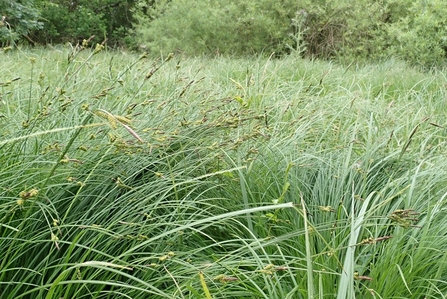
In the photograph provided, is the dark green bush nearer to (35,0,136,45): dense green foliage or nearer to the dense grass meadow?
(35,0,136,45): dense green foliage

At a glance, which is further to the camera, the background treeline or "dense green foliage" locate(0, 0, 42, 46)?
"dense green foliage" locate(0, 0, 42, 46)

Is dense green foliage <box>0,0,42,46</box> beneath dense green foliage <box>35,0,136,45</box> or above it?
above

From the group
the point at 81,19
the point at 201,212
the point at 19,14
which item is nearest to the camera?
the point at 201,212

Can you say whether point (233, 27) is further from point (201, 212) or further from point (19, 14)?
point (201, 212)

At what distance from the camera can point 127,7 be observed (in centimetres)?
1720

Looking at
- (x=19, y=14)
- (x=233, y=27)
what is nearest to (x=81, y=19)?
(x=19, y=14)

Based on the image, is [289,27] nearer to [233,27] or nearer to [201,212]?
[233,27]

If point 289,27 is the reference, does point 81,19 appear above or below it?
below

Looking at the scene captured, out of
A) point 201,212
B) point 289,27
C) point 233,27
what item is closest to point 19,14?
point 233,27

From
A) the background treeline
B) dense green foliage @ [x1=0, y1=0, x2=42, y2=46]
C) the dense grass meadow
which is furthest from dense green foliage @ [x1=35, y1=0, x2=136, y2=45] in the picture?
the dense grass meadow

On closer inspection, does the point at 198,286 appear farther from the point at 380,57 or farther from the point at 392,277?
the point at 380,57

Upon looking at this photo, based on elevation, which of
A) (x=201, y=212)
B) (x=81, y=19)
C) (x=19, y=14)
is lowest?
(x=81, y=19)

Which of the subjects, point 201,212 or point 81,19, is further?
point 81,19

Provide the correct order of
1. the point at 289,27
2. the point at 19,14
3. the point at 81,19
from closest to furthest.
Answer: the point at 19,14, the point at 289,27, the point at 81,19
